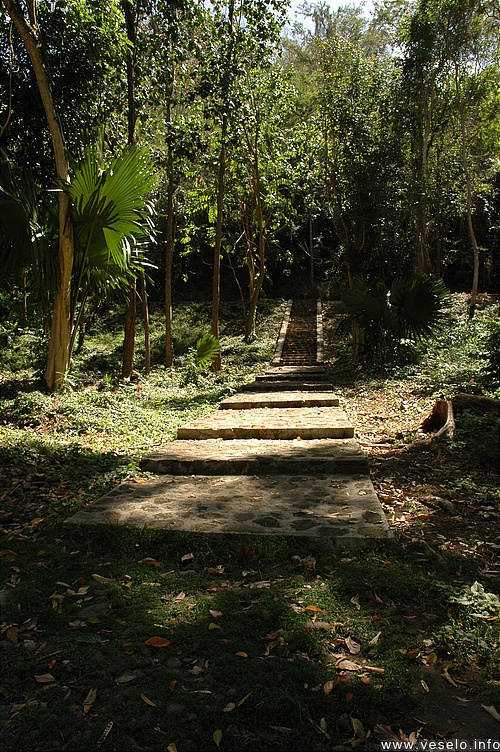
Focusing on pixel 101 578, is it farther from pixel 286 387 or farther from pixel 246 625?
pixel 286 387

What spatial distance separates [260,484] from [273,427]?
1660 mm

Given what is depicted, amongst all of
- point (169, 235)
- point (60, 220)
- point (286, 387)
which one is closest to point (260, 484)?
point (60, 220)

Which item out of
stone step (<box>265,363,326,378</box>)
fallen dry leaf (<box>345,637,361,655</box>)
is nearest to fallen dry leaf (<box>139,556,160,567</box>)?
fallen dry leaf (<box>345,637,361,655</box>)

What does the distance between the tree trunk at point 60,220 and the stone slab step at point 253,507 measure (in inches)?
142

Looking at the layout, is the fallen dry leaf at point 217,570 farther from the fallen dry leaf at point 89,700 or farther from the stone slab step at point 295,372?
the stone slab step at point 295,372

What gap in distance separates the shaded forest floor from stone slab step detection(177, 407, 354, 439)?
1.08m

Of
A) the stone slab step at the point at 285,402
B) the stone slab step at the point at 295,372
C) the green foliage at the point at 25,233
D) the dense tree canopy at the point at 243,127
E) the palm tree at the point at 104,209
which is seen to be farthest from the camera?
the stone slab step at the point at 295,372

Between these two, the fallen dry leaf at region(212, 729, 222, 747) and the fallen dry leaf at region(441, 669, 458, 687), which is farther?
the fallen dry leaf at region(441, 669, 458, 687)

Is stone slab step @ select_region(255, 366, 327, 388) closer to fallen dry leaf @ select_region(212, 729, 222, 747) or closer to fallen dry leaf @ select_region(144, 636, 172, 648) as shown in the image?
fallen dry leaf @ select_region(144, 636, 172, 648)

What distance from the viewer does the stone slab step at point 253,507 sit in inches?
123

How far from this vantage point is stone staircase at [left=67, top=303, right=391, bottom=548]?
10.6 ft

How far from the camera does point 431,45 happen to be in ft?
47.6

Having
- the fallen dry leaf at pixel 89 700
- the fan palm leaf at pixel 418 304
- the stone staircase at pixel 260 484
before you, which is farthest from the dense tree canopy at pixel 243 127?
the fallen dry leaf at pixel 89 700

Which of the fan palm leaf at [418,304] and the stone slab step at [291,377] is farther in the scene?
the stone slab step at [291,377]
